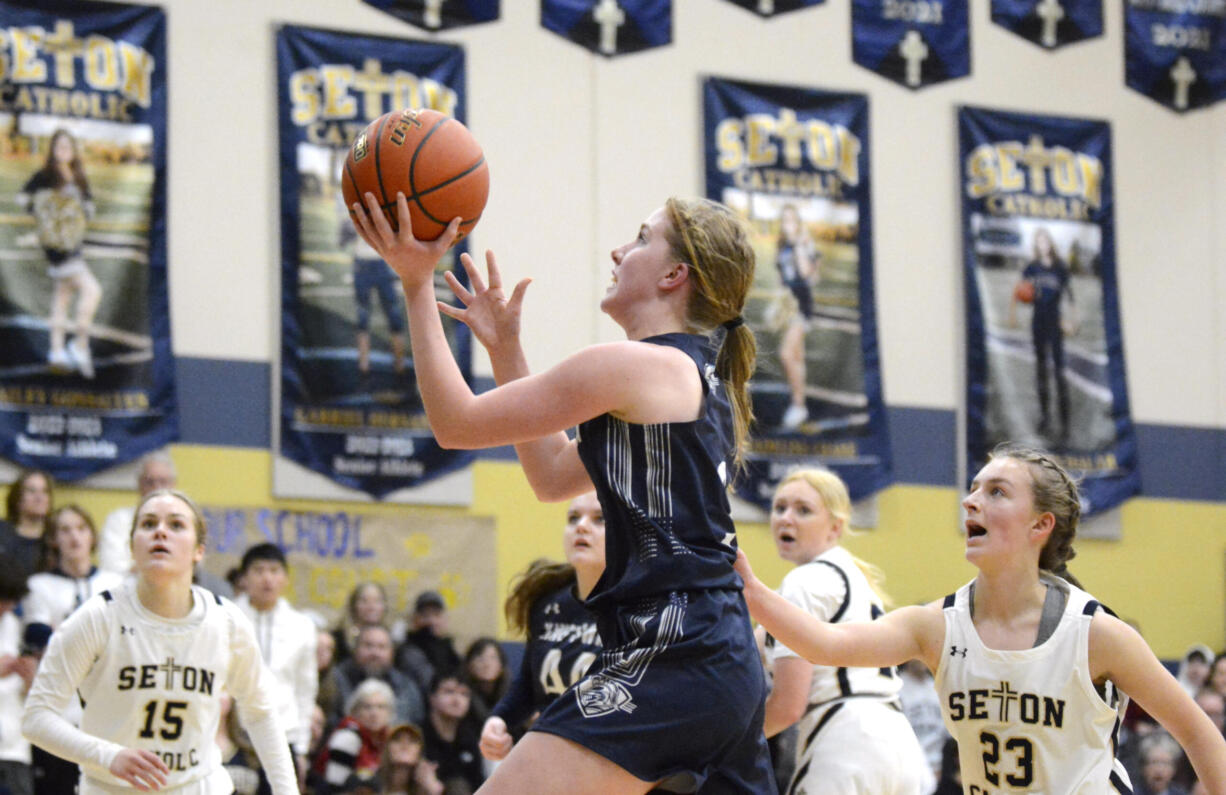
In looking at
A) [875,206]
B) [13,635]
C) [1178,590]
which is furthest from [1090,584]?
[13,635]

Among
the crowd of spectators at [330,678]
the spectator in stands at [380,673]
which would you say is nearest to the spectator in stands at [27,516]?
the crowd of spectators at [330,678]

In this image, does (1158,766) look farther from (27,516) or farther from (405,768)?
(27,516)

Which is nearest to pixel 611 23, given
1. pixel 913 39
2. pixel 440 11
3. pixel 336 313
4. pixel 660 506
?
pixel 440 11

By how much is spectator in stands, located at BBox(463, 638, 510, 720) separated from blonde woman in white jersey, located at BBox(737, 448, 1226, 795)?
6159 mm

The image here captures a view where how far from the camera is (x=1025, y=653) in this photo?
14.2 ft

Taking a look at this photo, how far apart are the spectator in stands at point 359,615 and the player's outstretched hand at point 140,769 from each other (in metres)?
5.37

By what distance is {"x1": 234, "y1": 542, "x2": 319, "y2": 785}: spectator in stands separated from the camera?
9.16 meters

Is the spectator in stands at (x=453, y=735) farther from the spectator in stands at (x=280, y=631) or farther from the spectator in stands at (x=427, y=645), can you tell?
the spectator in stands at (x=280, y=631)

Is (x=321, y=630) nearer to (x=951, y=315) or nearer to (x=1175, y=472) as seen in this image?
(x=951, y=315)

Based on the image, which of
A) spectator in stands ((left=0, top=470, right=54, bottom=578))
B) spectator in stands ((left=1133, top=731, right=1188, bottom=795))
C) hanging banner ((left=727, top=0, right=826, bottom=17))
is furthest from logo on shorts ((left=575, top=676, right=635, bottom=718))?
hanging banner ((left=727, top=0, right=826, bottom=17))

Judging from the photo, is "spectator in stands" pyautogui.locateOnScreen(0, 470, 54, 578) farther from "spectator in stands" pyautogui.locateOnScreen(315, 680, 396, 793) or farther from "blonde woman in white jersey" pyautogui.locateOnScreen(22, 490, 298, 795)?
"blonde woman in white jersey" pyautogui.locateOnScreen(22, 490, 298, 795)

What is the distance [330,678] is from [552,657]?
13.5ft

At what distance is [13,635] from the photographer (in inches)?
326

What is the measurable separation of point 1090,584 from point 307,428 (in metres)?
7.04
